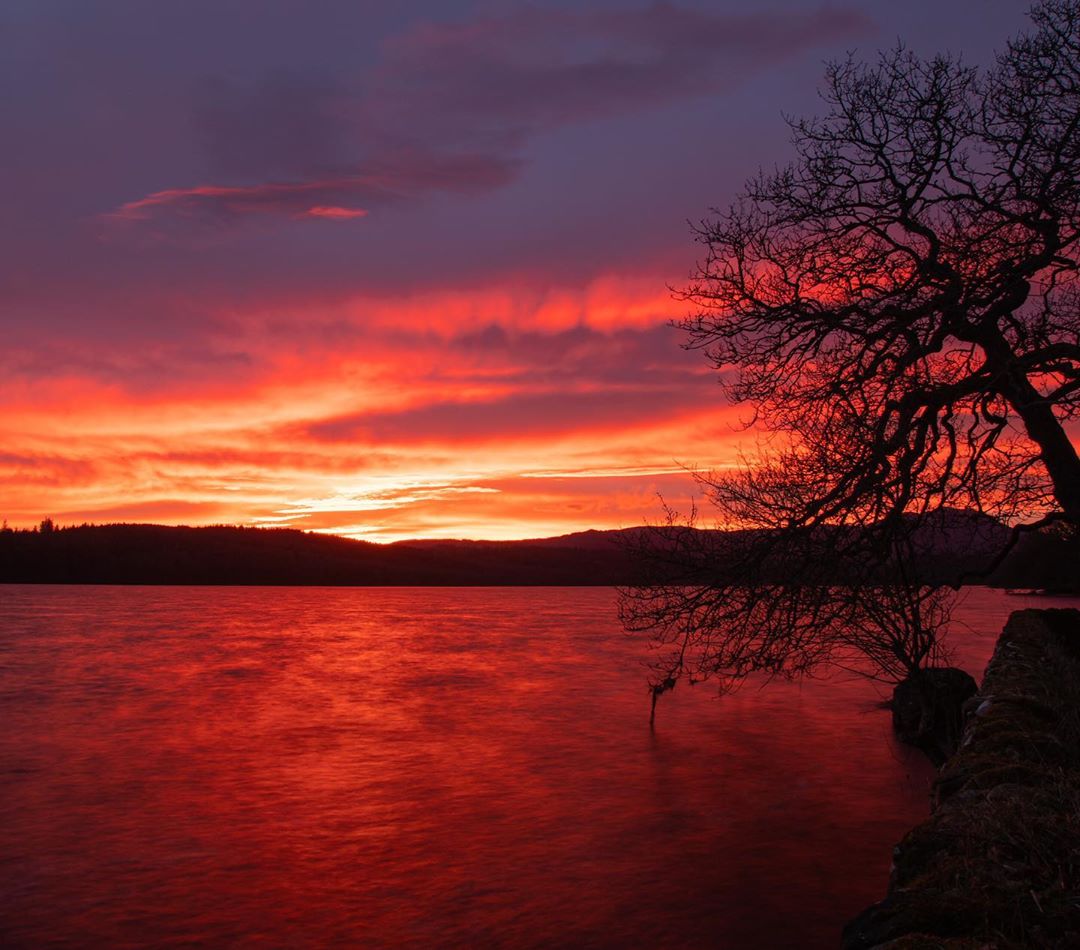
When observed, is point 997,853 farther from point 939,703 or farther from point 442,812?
point 939,703

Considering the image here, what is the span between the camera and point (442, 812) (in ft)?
65.4

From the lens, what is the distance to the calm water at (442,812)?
13.0 metres

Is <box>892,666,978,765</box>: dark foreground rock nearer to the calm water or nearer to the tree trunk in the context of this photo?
the calm water

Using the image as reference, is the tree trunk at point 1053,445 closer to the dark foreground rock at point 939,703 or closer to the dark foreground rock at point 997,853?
the dark foreground rock at point 997,853

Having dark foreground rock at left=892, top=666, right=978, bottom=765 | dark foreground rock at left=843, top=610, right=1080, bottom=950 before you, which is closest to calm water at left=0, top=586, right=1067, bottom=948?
dark foreground rock at left=892, top=666, right=978, bottom=765

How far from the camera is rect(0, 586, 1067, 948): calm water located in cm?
1302

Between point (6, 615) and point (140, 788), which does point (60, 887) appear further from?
point (6, 615)

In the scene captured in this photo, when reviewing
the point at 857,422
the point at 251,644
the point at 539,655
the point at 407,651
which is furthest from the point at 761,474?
the point at 251,644

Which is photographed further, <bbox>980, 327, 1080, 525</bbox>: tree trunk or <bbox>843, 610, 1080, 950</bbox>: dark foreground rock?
<bbox>980, 327, 1080, 525</bbox>: tree trunk

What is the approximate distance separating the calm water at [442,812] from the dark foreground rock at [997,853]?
4.85 metres

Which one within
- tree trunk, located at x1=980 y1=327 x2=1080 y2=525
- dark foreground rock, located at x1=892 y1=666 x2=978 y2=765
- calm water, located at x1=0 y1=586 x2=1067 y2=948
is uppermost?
tree trunk, located at x1=980 y1=327 x2=1080 y2=525

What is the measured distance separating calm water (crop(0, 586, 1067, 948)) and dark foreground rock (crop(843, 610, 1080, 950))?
4.85 meters

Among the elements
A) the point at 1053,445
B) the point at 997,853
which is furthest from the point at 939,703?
the point at 997,853

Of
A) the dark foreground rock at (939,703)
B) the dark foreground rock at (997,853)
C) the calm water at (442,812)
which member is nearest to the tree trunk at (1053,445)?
the dark foreground rock at (997,853)
